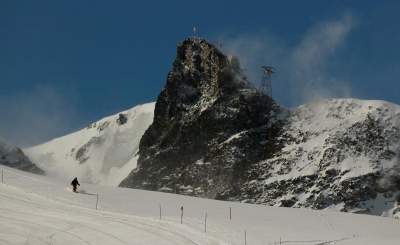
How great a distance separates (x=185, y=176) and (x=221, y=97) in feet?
67.6

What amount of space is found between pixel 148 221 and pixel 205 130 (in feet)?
353

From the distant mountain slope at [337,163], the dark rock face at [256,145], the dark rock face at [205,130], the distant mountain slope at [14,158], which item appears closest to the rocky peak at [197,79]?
the dark rock face at [205,130]

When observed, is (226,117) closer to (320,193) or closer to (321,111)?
(321,111)

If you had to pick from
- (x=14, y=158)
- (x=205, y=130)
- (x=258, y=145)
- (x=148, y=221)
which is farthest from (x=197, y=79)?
(x=148, y=221)

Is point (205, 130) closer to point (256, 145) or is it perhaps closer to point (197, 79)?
point (256, 145)

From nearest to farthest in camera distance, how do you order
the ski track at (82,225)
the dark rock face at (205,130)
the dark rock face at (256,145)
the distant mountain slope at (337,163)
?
the ski track at (82,225), the distant mountain slope at (337,163), the dark rock face at (256,145), the dark rock face at (205,130)

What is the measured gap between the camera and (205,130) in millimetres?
143750

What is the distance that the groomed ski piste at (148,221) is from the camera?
→ 3219 centimetres

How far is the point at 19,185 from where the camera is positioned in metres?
44.4

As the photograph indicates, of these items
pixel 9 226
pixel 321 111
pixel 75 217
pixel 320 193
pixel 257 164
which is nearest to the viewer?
pixel 9 226

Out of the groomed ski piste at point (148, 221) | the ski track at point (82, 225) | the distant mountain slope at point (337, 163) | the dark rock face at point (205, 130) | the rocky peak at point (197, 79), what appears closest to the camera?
the ski track at point (82, 225)

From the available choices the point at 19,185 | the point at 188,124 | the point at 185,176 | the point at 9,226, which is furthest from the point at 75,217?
the point at 188,124

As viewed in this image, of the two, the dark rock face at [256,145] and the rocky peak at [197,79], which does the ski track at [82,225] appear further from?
the rocky peak at [197,79]

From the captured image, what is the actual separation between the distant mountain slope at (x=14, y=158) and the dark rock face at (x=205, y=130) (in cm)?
3431
